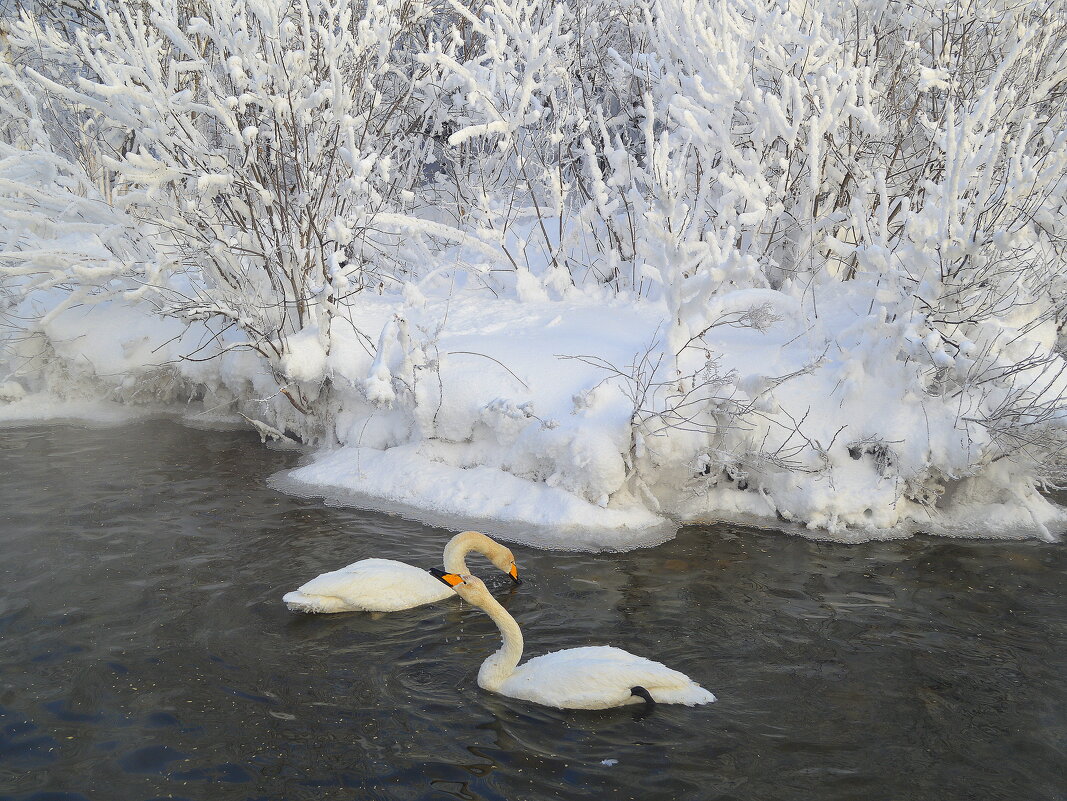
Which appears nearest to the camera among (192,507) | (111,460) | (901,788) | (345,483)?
(901,788)

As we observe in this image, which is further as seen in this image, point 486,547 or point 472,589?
point 486,547

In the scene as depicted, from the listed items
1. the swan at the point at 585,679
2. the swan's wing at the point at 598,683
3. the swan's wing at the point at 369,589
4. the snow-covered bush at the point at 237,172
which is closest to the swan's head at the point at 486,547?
the swan at the point at 585,679

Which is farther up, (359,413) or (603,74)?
(603,74)

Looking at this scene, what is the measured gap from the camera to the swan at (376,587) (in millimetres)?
5324

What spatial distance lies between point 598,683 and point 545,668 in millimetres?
320

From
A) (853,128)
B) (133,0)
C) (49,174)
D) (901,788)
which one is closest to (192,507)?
(49,174)

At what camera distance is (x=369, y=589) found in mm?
5383

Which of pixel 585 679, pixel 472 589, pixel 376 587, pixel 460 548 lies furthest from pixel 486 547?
pixel 585 679

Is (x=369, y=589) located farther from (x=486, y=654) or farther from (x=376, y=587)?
(x=486, y=654)

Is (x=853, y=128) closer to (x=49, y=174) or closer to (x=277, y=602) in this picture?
(x=277, y=602)

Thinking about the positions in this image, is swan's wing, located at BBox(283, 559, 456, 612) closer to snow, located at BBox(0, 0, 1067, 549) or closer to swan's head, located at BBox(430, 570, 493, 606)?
swan's head, located at BBox(430, 570, 493, 606)

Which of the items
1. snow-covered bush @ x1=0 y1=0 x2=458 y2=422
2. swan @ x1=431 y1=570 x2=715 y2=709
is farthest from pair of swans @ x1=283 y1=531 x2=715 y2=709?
snow-covered bush @ x1=0 y1=0 x2=458 y2=422

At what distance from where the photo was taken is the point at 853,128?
8.62 metres

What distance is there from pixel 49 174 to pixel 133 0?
92.4 inches
